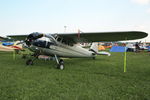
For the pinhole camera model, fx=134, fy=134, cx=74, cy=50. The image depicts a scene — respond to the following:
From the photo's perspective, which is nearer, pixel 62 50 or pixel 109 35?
pixel 109 35

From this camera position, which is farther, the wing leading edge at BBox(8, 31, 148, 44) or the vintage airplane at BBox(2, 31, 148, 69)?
the vintage airplane at BBox(2, 31, 148, 69)

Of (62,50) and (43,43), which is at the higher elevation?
(43,43)

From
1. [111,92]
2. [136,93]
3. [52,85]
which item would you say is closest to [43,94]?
[52,85]

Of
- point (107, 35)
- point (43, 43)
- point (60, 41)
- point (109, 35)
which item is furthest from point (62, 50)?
point (109, 35)

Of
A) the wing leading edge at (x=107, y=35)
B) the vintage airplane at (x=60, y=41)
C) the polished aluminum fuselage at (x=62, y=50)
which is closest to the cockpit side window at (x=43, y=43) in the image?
the vintage airplane at (x=60, y=41)

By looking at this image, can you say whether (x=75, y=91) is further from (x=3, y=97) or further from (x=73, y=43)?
(x=73, y=43)

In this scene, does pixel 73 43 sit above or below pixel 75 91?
above

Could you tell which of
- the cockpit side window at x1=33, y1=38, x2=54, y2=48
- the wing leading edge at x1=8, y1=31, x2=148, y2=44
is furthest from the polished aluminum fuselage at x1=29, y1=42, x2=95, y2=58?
the wing leading edge at x1=8, y1=31, x2=148, y2=44

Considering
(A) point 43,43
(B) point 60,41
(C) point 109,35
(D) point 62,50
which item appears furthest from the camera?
(D) point 62,50

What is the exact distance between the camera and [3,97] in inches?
118

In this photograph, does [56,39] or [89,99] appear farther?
[56,39]

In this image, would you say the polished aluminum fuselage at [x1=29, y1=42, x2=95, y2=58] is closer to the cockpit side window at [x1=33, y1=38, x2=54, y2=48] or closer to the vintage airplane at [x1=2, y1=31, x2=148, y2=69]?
the vintage airplane at [x1=2, y1=31, x2=148, y2=69]

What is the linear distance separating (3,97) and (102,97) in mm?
2251

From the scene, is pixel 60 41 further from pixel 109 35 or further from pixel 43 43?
pixel 109 35
